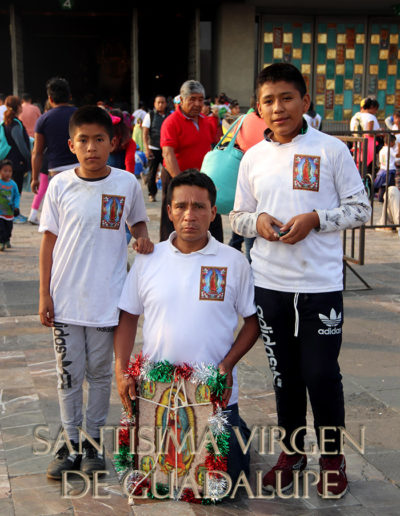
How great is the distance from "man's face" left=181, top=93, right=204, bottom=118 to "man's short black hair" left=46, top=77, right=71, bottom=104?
1.45 m

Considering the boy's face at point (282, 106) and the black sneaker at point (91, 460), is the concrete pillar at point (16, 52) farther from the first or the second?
the boy's face at point (282, 106)

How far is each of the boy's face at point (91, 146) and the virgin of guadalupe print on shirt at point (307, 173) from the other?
871 mm

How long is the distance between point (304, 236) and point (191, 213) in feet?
1.53

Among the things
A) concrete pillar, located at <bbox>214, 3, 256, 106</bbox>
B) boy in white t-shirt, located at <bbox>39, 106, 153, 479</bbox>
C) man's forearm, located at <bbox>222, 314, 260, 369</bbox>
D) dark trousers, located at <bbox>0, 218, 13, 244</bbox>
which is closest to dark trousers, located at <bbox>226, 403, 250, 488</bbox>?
man's forearm, located at <bbox>222, 314, 260, 369</bbox>

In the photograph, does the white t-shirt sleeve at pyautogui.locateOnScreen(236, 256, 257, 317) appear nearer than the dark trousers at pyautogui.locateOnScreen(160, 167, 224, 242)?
Yes

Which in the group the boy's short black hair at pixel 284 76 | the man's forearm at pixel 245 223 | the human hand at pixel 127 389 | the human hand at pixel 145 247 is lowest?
the human hand at pixel 127 389

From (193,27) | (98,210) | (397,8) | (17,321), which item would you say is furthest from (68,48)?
(98,210)

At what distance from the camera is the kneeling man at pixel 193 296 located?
2.92 meters

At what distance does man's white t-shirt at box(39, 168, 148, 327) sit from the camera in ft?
10.4

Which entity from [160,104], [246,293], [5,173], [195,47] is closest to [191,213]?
[246,293]

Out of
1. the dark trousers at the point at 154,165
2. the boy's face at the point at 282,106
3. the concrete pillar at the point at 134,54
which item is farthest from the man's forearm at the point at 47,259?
the concrete pillar at the point at 134,54

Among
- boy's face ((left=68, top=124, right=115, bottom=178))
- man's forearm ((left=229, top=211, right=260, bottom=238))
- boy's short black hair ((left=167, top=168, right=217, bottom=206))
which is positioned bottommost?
man's forearm ((left=229, top=211, right=260, bottom=238))

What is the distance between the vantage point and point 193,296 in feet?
9.56

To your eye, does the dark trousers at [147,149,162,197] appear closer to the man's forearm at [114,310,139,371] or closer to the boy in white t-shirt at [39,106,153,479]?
the boy in white t-shirt at [39,106,153,479]
